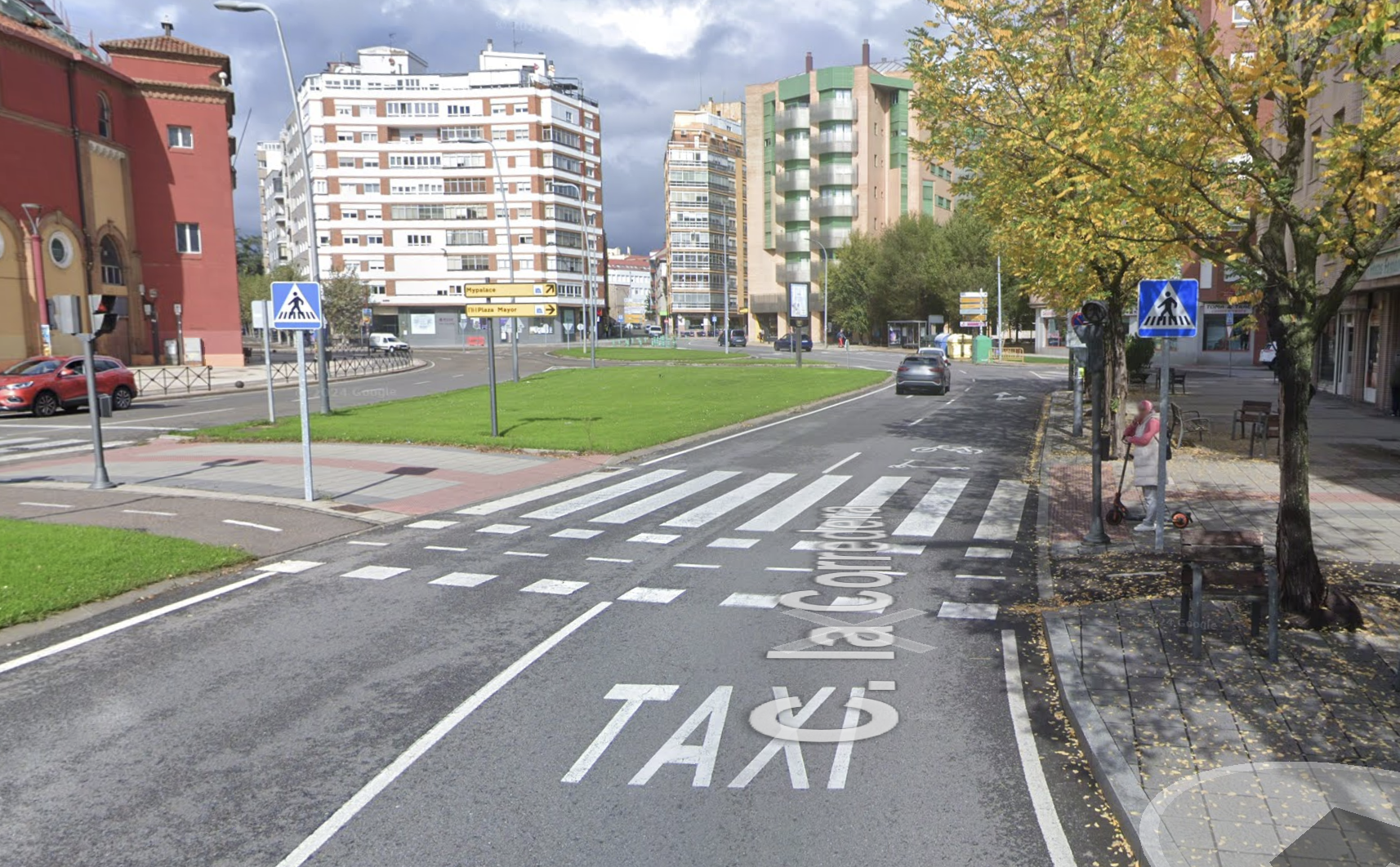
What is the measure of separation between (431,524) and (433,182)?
8294cm

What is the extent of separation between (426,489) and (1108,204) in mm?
10109

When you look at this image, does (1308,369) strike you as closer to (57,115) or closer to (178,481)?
(178,481)

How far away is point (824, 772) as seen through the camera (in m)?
5.41

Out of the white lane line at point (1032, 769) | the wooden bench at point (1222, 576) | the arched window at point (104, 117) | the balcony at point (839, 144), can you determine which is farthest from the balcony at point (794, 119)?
the white lane line at point (1032, 769)

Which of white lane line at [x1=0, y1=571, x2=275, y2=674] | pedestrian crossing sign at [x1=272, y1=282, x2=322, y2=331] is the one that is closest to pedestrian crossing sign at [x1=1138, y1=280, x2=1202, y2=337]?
white lane line at [x1=0, y1=571, x2=275, y2=674]

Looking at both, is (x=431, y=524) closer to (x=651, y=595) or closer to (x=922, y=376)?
(x=651, y=595)

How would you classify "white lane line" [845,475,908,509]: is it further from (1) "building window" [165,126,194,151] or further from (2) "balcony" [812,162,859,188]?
(2) "balcony" [812,162,859,188]

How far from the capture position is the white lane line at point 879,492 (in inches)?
539

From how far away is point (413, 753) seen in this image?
5.63 m

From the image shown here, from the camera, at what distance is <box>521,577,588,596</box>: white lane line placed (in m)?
9.07

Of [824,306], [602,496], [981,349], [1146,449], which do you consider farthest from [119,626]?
[824,306]

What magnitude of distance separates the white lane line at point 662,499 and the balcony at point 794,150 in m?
82.0

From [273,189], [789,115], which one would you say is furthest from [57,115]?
[273,189]

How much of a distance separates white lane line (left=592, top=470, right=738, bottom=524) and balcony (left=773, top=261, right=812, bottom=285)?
79.7 metres
